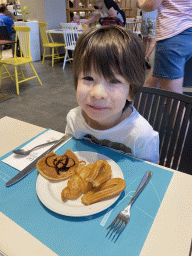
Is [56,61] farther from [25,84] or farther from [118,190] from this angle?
[118,190]

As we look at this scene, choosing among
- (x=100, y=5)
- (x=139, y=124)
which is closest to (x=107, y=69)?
(x=139, y=124)

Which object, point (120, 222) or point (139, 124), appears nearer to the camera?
point (120, 222)

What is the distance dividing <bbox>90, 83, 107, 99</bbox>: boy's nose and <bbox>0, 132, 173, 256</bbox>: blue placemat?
262mm

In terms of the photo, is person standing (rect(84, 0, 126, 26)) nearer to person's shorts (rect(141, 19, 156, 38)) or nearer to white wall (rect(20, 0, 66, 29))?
person's shorts (rect(141, 19, 156, 38))

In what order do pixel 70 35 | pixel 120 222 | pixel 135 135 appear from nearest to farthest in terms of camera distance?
pixel 120 222 < pixel 135 135 < pixel 70 35

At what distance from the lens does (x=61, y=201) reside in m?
0.54

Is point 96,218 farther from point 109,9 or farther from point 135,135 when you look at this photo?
point 109,9

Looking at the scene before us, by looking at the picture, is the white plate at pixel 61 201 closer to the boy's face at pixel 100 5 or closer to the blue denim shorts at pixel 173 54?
the blue denim shorts at pixel 173 54

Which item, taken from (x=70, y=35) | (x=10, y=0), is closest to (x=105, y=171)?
(x=70, y=35)

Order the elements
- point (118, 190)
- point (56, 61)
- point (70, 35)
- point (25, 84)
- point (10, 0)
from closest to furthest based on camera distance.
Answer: point (118, 190) < point (25, 84) < point (70, 35) < point (56, 61) < point (10, 0)

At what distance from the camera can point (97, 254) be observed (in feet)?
1.38

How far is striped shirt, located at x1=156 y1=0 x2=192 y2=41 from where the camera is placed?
1117 millimetres

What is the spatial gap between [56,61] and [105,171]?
5.81 meters

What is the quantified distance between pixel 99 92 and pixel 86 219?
34cm
